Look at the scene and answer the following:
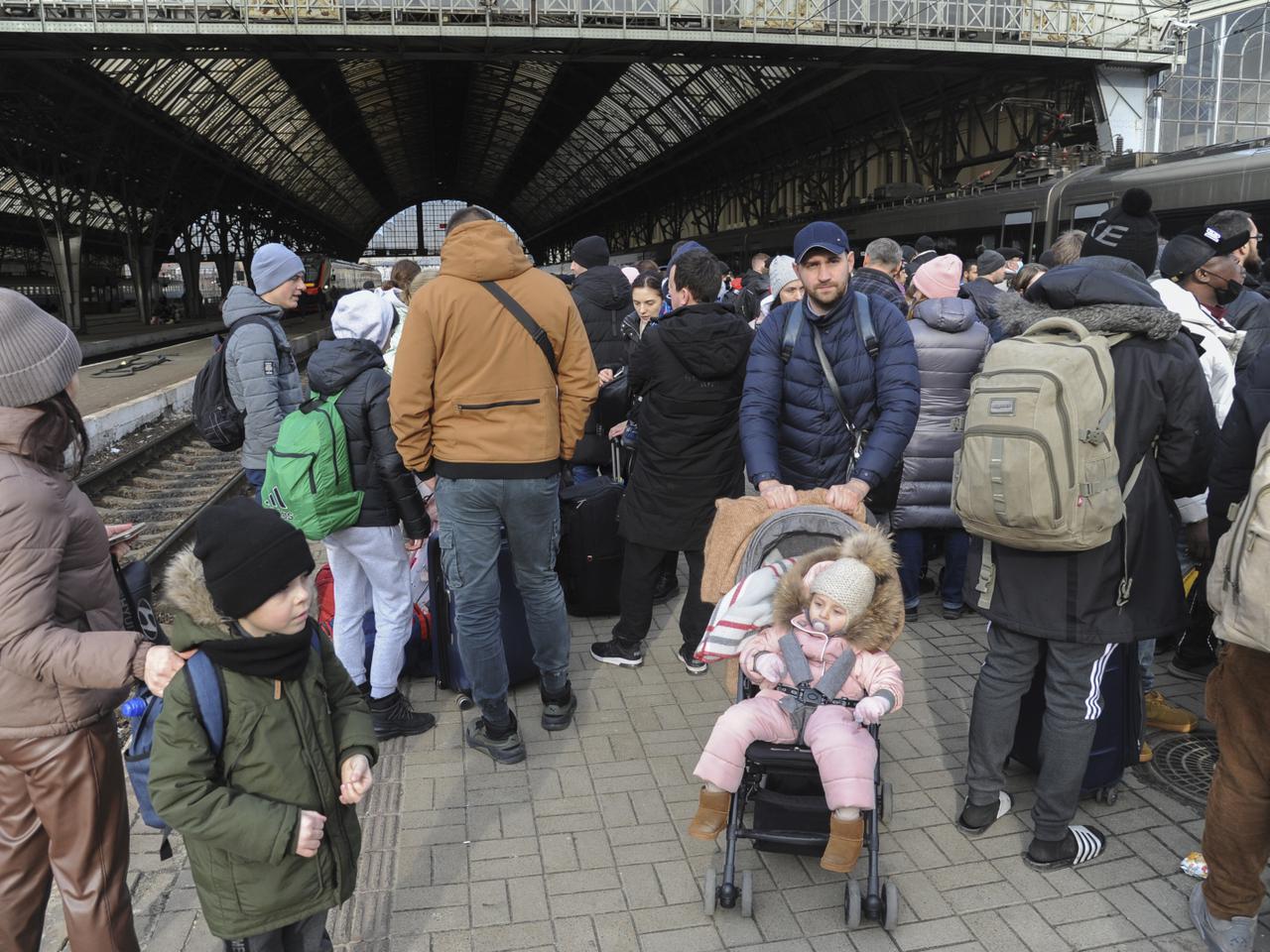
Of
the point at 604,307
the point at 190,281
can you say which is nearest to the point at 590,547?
the point at 604,307

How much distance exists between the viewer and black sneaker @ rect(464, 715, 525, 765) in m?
4.17

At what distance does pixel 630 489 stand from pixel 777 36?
17237mm

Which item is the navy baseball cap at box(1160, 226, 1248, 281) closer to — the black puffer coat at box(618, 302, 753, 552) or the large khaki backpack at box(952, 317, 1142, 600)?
the large khaki backpack at box(952, 317, 1142, 600)

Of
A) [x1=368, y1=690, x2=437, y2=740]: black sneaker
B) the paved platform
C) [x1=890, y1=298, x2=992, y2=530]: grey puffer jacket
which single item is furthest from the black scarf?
[x1=890, y1=298, x2=992, y2=530]: grey puffer jacket

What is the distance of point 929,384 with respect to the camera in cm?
550

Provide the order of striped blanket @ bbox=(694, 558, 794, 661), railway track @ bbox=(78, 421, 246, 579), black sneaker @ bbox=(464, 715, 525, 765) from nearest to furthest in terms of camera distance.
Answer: striped blanket @ bbox=(694, 558, 794, 661) → black sneaker @ bbox=(464, 715, 525, 765) → railway track @ bbox=(78, 421, 246, 579)

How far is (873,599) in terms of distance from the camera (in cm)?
329

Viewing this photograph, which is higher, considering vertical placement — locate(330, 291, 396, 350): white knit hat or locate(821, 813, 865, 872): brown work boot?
locate(330, 291, 396, 350): white knit hat

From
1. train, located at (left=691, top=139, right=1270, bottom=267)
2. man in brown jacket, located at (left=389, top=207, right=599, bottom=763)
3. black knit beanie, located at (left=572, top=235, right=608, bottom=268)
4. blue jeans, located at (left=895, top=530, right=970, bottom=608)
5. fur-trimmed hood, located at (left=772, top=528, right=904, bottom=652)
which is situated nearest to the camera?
fur-trimmed hood, located at (left=772, top=528, right=904, bottom=652)

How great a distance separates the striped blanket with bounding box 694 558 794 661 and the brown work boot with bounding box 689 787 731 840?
48 cm

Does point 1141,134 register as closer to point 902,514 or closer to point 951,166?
point 951,166

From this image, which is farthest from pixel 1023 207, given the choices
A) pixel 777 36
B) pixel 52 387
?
pixel 52 387

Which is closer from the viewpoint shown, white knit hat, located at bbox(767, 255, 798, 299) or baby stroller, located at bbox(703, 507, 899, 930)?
baby stroller, located at bbox(703, 507, 899, 930)

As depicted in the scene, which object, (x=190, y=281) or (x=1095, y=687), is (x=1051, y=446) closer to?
(x=1095, y=687)
